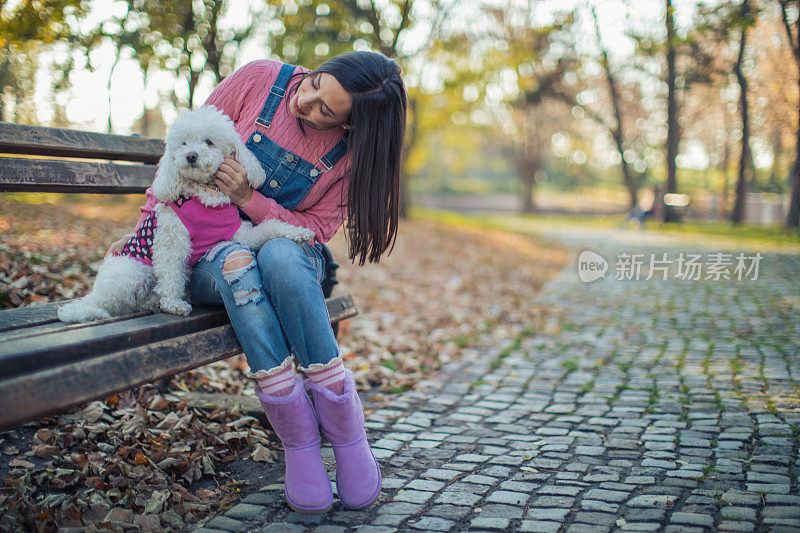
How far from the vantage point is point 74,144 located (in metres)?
3.10

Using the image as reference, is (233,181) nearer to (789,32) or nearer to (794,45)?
(789,32)

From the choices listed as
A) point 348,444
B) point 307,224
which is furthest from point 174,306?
point 348,444

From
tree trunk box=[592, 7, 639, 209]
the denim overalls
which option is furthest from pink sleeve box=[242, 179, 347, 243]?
tree trunk box=[592, 7, 639, 209]

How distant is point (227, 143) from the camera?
2656 mm

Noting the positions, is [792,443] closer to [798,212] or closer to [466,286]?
[466,286]

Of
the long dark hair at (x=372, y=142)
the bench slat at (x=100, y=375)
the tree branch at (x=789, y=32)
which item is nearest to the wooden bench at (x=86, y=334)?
the bench slat at (x=100, y=375)

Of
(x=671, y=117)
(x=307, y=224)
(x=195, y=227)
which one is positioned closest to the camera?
(x=195, y=227)

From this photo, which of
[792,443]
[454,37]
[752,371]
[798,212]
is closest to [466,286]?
[752,371]

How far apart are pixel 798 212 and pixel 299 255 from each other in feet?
67.8

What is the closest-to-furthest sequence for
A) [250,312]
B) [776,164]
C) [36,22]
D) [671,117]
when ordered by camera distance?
[250,312] < [36,22] < [671,117] < [776,164]

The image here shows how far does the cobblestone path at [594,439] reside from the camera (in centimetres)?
244

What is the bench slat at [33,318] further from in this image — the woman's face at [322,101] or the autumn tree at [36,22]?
the autumn tree at [36,22]

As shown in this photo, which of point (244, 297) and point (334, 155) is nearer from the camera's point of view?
point (244, 297)

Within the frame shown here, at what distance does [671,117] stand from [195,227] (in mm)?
23390
